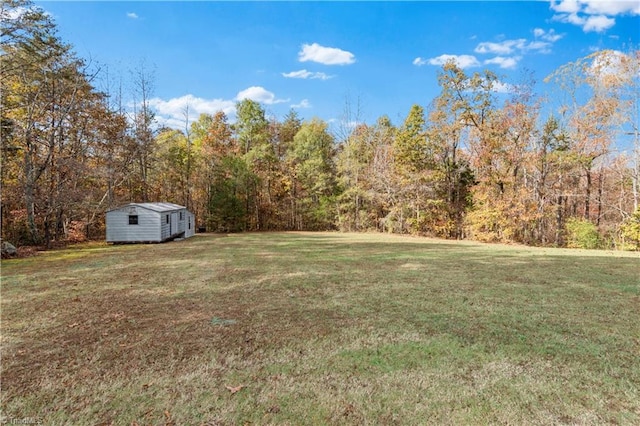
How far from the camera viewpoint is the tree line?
36.8 feet

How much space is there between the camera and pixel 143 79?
18.0 meters

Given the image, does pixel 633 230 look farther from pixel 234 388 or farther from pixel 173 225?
pixel 173 225

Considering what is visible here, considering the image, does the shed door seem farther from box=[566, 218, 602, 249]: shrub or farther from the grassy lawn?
box=[566, 218, 602, 249]: shrub

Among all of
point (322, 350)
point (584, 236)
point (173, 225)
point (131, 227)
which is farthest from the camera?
point (173, 225)

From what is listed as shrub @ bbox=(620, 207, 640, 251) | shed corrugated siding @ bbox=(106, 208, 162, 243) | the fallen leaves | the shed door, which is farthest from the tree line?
the fallen leaves

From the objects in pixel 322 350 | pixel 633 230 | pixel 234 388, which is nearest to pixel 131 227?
pixel 322 350

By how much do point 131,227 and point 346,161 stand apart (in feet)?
41.8

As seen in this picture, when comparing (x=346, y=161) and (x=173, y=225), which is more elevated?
(x=346, y=161)

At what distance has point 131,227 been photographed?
12078 millimetres

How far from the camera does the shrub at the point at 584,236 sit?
12453 mm

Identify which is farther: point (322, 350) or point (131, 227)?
point (131, 227)

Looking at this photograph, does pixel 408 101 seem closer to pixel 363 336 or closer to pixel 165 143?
pixel 165 143

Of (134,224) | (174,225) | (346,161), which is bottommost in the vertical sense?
(174,225)

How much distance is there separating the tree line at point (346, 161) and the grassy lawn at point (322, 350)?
8320mm
